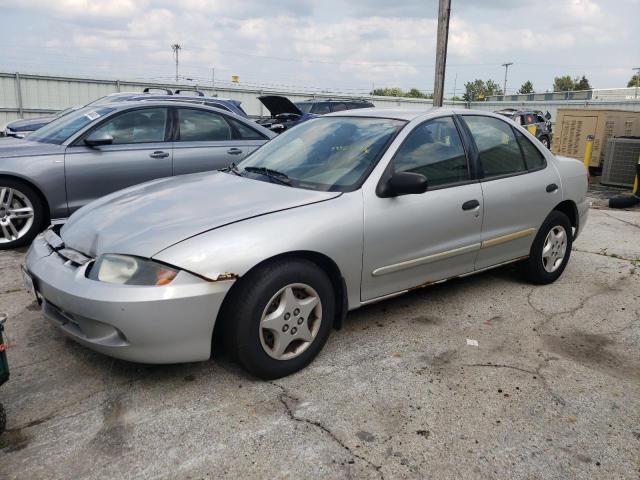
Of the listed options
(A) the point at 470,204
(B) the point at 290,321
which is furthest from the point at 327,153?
(B) the point at 290,321

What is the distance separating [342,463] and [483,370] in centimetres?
126

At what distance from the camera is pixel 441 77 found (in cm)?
1111

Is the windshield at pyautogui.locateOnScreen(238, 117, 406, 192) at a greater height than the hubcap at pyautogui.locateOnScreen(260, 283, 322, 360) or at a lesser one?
greater

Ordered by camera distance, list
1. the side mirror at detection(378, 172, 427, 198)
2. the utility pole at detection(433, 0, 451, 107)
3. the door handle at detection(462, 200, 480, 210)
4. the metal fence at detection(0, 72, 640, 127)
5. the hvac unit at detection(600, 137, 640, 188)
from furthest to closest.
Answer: the metal fence at detection(0, 72, 640, 127) → the utility pole at detection(433, 0, 451, 107) → the hvac unit at detection(600, 137, 640, 188) → the door handle at detection(462, 200, 480, 210) → the side mirror at detection(378, 172, 427, 198)

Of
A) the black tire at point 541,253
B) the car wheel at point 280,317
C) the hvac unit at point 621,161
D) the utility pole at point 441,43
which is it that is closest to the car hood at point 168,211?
the car wheel at point 280,317

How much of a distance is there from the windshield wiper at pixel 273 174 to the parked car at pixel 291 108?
679 centimetres

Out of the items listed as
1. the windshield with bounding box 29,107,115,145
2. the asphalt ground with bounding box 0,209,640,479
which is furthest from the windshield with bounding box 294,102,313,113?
the asphalt ground with bounding box 0,209,640,479

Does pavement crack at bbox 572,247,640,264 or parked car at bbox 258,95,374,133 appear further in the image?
parked car at bbox 258,95,374,133

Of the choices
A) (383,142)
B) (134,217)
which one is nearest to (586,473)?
(383,142)

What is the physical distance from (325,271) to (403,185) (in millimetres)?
710

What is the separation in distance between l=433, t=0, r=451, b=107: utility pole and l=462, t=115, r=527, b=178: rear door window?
703 cm

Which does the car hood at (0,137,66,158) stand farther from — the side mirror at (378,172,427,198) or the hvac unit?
the hvac unit

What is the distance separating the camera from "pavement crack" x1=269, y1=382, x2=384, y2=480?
239cm

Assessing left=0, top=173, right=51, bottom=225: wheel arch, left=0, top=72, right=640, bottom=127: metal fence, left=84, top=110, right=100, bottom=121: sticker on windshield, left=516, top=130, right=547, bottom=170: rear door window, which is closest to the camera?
left=516, top=130, right=547, bottom=170: rear door window
